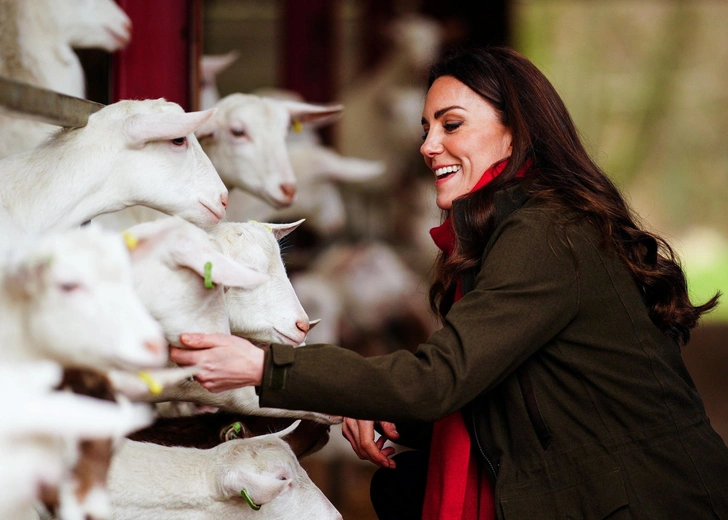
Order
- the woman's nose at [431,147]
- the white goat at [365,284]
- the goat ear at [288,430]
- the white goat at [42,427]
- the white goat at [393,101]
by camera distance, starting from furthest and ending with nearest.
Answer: the white goat at [393,101], the white goat at [365,284], the woman's nose at [431,147], the goat ear at [288,430], the white goat at [42,427]

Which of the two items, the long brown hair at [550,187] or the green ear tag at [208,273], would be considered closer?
the green ear tag at [208,273]

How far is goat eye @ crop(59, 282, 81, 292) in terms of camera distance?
3.63ft

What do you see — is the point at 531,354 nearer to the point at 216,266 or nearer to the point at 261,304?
the point at 261,304

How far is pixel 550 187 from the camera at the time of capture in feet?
6.11

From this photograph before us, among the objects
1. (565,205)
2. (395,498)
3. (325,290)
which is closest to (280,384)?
(565,205)

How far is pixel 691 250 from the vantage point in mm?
6414

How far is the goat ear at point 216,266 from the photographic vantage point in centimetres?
140

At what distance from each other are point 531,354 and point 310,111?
1.61 meters

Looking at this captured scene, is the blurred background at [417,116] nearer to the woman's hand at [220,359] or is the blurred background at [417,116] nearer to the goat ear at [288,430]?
the goat ear at [288,430]

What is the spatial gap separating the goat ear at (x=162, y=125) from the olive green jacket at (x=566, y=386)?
1.97 ft

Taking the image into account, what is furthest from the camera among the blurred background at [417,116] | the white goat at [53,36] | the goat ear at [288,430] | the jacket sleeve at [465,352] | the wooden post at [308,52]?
the wooden post at [308,52]

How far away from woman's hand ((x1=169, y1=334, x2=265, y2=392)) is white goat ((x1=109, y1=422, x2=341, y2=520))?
0.85ft

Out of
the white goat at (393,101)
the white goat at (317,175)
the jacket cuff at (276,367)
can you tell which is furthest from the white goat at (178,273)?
the white goat at (393,101)

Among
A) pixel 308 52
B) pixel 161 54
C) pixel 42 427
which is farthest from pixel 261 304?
pixel 308 52
